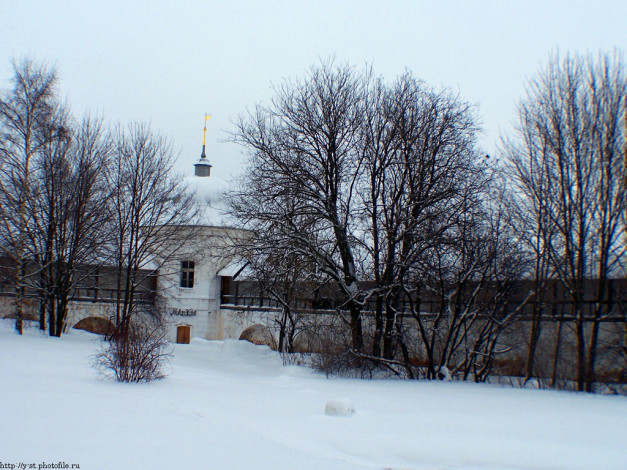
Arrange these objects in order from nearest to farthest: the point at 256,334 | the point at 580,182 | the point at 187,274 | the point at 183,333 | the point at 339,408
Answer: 1. the point at 339,408
2. the point at 580,182
3. the point at 256,334
4. the point at 183,333
5. the point at 187,274

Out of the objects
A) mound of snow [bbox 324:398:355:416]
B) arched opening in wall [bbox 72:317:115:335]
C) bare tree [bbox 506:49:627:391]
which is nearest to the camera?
mound of snow [bbox 324:398:355:416]

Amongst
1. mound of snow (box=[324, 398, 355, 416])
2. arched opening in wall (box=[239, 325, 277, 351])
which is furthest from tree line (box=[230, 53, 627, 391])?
arched opening in wall (box=[239, 325, 277, 351])

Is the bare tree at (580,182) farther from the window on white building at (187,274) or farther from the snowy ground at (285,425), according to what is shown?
the window on white building at (187,274)

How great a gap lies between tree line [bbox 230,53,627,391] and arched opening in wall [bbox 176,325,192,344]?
17501 mm

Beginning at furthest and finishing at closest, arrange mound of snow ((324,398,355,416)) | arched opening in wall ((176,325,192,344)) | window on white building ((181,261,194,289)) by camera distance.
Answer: window on white building ((181,261,194,289)), arched opening in wall ((176,325,192,344)), mound of snow ((324,398,355,416))

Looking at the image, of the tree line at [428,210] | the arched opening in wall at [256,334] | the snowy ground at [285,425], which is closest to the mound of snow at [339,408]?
the snowy ground at [285,425]

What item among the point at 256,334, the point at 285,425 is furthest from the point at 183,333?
the point at 285,425

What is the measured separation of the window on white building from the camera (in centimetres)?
3419

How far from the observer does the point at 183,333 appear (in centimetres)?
3334

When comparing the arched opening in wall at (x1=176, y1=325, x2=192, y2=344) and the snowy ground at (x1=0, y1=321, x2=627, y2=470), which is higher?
the snowy ground at (x1=0, y1=321, x2=627, y2=470)

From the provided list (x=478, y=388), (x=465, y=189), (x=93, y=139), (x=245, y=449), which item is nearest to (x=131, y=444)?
(x=245, y=449)

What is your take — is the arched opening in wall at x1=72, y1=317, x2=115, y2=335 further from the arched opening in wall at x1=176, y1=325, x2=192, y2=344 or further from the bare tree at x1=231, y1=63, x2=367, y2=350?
the bare tree at x1=231, y1=63, x2=367, y2=350

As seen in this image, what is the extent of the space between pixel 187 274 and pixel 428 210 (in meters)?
21.6

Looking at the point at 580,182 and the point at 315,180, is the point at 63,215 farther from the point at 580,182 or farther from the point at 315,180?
the point at 580,182
